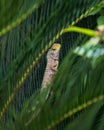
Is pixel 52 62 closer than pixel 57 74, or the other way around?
pixel 57 74

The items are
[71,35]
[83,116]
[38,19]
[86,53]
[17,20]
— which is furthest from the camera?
[71,35]

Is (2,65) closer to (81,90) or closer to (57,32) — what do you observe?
(57,32)

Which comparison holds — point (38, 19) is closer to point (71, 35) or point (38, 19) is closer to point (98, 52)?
point (98, 52)

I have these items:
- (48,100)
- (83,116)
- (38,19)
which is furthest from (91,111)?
(38,19)

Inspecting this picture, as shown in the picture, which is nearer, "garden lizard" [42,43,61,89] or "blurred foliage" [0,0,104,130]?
"blurred foliage" [0,0,104,130]

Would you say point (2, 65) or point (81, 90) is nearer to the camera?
point (81, 90)

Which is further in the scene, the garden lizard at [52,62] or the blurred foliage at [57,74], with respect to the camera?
the garden lizard at [52,62]

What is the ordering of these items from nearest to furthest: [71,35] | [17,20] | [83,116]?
[17,20]
[83,116]
[71,35]

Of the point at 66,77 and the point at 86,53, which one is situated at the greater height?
the point at 86,53

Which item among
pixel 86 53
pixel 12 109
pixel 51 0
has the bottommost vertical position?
pixel 12 109
